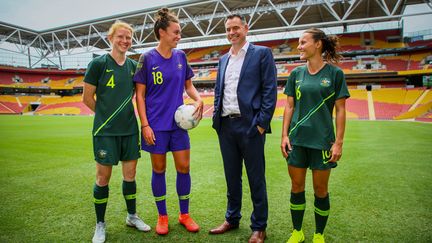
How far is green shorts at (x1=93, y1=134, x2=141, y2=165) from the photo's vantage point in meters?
2.92

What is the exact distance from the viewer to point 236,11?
2417 cm

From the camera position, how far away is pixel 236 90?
2922mm

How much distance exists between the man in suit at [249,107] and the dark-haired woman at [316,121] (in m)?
0.27

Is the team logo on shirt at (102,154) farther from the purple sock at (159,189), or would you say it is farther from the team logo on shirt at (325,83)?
the team logo on shirt at (325,83)

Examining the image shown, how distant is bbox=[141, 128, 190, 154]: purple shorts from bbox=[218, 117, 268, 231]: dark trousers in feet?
1.46

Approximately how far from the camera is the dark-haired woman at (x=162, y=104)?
3053 mm

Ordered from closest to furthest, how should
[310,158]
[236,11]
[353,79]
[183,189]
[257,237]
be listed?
[310,158], [257,237], [183,189], [236,11], [353,79]

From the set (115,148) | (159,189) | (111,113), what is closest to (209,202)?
(159,189)

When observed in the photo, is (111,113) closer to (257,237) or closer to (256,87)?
(256,87)

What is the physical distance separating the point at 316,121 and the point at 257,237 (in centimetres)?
130

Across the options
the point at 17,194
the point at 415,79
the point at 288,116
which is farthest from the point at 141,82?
the point at 415,79

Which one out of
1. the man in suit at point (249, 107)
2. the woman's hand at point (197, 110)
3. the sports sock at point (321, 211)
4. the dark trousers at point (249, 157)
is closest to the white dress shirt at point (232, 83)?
the man in suit at point (249, 107)

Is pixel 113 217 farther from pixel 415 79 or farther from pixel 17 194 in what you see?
pixel 415 79

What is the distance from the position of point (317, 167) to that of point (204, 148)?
6.53m
